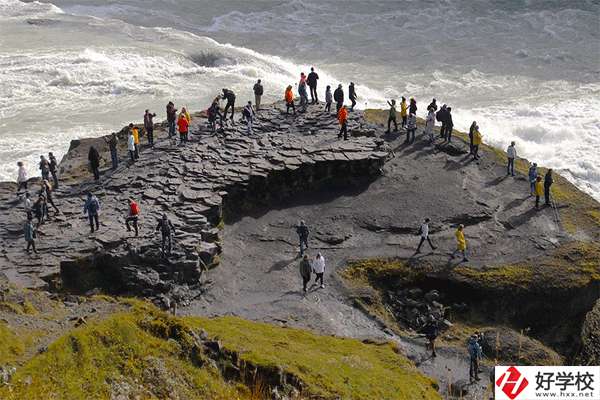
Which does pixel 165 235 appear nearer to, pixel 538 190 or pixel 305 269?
pixel 305 269

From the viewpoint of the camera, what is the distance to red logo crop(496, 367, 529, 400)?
21219mm

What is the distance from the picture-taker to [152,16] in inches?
3371

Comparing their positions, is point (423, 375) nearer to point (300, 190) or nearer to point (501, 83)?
point (300, 190)

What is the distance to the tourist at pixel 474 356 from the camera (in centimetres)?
2591

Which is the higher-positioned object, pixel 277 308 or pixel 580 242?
pixel 580 242

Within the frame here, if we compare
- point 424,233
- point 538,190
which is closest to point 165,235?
point 424,233

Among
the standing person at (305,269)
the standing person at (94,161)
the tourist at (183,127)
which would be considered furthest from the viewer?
the tourist at (183,127)

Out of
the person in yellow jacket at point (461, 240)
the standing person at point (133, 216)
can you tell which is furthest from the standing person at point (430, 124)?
the standing person at point (133, 216)

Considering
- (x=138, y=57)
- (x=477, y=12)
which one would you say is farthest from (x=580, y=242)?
(x=477, y=12)

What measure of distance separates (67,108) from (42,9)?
33.4m

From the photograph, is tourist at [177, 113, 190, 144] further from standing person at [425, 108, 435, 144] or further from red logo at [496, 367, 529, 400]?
red logo at [496, 367, 529, 400]

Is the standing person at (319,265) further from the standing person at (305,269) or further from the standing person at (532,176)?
the standing person at (532,176)

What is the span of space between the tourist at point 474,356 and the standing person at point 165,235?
10.7m

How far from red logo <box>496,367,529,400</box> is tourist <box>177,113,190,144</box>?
1862cm
